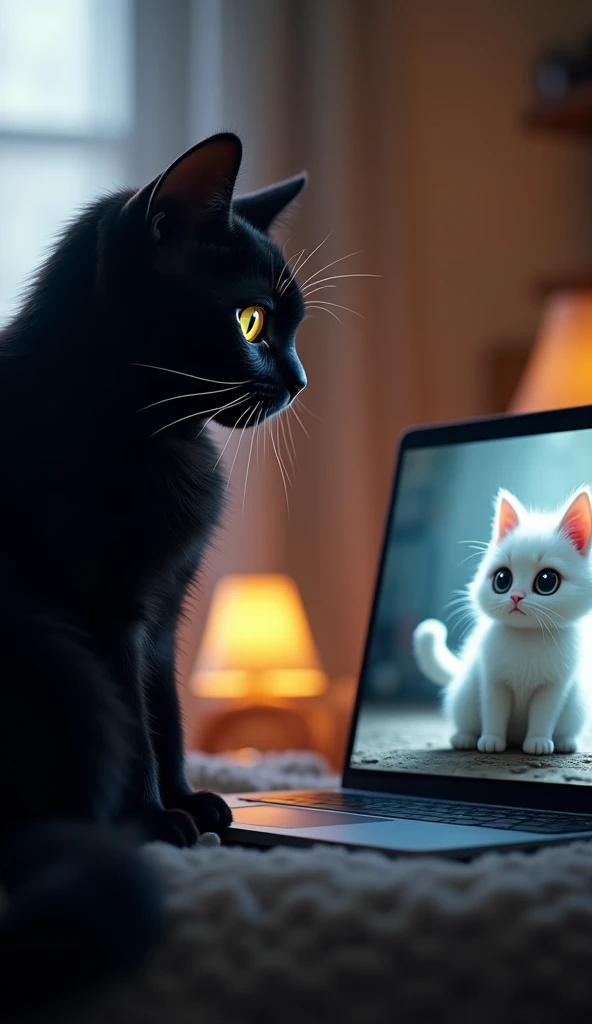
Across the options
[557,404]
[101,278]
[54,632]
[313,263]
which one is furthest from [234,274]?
[313,263]

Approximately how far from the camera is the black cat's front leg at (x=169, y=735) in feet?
2.52

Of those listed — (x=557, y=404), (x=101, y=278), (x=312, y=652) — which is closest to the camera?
(x=101, y=278)

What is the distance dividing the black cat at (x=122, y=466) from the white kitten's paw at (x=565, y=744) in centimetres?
27

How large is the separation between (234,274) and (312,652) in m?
1.58

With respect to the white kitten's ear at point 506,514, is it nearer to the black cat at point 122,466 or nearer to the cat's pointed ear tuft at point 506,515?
the cat's pointed ear tuft at point 506,515

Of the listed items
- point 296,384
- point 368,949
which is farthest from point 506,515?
point 368,949

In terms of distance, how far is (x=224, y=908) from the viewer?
0.50 meters

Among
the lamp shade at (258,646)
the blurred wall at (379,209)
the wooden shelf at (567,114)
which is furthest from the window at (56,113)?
the wooden shelf at (567,114)

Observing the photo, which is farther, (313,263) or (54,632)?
(313,263)

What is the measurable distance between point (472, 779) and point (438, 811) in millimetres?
76

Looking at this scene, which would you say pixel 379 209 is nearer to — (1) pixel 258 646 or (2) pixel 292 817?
(1) pixel 258 646

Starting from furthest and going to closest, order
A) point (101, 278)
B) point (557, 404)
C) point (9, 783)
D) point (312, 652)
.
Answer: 1. point (312, 652)
2. point (557, 404)
3. point (101, 278)
4. point (9, 783)

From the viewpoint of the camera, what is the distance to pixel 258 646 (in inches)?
88.0

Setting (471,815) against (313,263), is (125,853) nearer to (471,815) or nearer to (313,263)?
(471,815)
